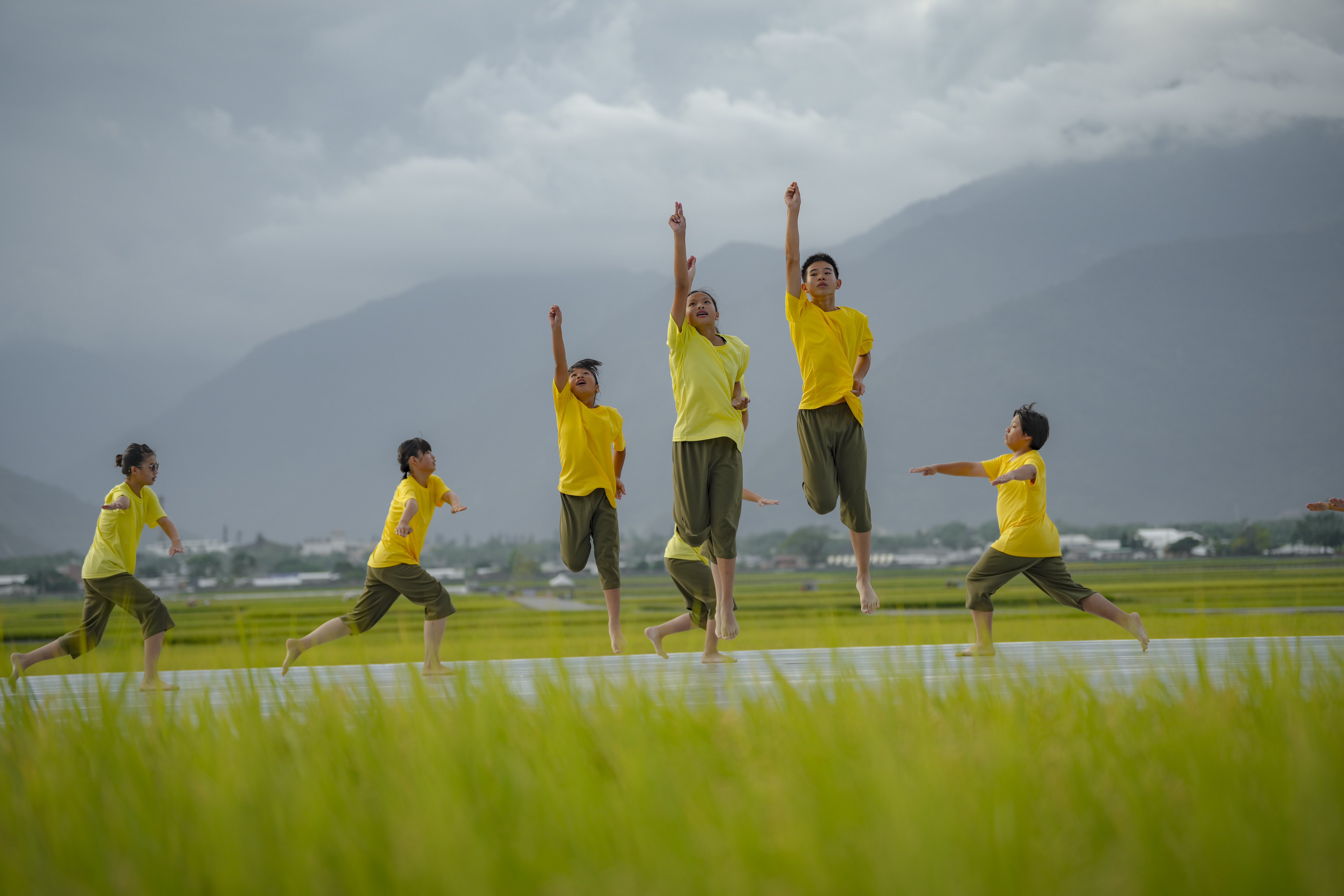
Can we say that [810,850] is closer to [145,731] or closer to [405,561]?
[145,731]

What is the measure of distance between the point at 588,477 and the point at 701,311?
A: 1738mm

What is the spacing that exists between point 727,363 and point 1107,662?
3.34 m

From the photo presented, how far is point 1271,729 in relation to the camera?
13.0 feet

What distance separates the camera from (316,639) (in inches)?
311

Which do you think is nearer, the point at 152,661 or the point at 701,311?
the point at 701,311

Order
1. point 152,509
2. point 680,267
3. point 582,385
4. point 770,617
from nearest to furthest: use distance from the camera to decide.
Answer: point 680,267, point 582,385, point 152,509, point 770,617

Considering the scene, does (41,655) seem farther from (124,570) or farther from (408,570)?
(408,570)

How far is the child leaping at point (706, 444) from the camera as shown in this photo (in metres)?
7.34

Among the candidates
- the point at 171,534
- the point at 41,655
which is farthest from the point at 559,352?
the point at 41,655

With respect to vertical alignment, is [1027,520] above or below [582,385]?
below

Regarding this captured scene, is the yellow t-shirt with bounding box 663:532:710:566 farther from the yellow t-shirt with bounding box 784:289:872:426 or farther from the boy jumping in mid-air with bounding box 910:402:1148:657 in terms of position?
the boy jumping in mid-air with bounding box 910:402:1148:657

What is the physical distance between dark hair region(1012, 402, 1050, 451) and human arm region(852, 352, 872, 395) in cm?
130

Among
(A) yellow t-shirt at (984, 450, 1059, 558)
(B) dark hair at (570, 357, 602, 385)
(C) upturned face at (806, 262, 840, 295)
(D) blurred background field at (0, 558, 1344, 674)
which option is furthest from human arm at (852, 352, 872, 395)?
(B) dark hair at (570, 357, 602, 385)

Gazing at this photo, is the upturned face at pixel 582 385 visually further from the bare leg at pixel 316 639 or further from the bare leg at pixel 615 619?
the bare leg at pixel 316 639
